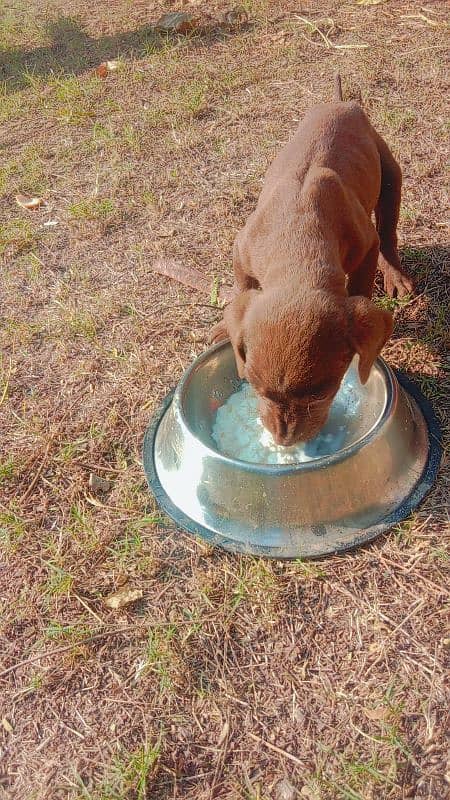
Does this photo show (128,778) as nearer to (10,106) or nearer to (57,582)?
(57,582)

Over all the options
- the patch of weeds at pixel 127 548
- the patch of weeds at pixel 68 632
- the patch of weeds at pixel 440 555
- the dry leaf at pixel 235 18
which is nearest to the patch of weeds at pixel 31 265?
the patch of weeds at pixel 127 548

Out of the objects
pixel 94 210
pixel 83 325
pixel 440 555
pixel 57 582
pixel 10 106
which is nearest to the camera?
pixel 440 555

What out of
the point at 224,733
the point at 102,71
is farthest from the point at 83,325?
the point at 102,71

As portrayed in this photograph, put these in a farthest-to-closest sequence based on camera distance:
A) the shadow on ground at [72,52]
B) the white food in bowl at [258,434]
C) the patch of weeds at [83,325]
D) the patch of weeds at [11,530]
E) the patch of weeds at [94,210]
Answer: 1. the shadow on ground at [72,52]
2. the patch of weeds at [94,210]
3. the patch of weeds at [83,325]
4. the white food in bowl at [258,434]
5. the patch of weeds at [11,530]

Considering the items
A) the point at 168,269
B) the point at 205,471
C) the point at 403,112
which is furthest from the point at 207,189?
the point at 205,471

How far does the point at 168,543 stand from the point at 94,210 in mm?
3188

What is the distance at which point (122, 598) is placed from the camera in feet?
9.32

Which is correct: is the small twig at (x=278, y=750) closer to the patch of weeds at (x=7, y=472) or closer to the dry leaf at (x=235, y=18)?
the patch of weeds at (x=7, y=472)

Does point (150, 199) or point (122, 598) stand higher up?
point (150, 199)

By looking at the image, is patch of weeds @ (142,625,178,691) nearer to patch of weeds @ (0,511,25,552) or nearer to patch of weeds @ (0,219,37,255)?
patch of weeds @ (0,511,25,552)

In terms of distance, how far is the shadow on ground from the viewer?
7.90 m

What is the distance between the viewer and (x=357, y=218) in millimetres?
3338

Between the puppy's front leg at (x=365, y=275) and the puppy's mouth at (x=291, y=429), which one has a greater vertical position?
the puppy's front leg at (x=365, y=275)

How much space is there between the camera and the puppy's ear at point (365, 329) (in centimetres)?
270
